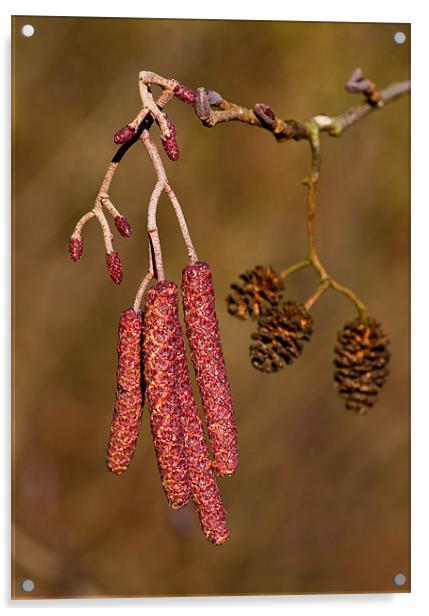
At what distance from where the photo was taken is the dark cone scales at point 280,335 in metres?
1.42

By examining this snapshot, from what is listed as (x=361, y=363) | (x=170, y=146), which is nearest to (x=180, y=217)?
(x=170, y=146)

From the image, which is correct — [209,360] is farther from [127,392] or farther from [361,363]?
[361,363]

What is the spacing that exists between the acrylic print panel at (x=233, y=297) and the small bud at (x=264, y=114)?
0.38ft

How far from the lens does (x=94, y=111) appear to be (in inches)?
62.6

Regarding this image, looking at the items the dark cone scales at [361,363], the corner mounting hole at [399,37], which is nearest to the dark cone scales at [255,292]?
the dark cone scales at [361,363]

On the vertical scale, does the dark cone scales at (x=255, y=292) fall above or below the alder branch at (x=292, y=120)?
below

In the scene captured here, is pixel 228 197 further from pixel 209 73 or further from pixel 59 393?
pixel 59 393

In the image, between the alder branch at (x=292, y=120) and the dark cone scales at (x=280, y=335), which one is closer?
the alder branch at (x=292, y=120)

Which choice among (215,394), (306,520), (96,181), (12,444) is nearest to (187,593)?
(306,520)

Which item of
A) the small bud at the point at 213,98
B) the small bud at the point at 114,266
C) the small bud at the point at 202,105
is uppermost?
the small bud at the point at 213,98

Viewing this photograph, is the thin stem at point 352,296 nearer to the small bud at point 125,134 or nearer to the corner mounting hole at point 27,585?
the small bud at point 125,134

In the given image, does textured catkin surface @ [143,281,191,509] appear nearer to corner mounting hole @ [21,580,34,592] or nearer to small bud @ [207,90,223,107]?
small bud @ [207,90,223,107]

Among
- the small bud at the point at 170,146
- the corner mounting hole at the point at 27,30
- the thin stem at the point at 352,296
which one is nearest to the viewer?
the small bud at the point at 170,146

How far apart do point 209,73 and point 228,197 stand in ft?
0.76
